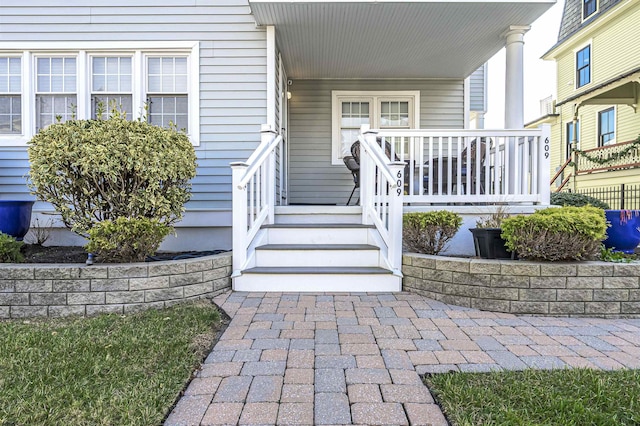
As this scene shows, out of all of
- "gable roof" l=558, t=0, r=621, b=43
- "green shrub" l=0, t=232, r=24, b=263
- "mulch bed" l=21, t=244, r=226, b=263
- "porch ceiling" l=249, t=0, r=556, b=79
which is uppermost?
"gable roof" l=558, t=0, r=621, b=43

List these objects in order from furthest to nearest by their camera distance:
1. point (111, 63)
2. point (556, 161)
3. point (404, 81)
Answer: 1. point (556, 161)
2. point (404, 81)
3. point (111, 63)

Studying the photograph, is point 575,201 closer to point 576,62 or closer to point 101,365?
point 101,365

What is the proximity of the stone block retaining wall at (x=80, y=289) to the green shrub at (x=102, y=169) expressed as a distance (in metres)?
0.64

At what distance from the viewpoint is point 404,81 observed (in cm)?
686

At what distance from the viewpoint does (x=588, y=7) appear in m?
12.0

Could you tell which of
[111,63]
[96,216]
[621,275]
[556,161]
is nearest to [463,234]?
[621,275]

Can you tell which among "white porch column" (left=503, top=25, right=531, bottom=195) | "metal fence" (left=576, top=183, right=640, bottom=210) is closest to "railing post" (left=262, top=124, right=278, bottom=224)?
"white porch column" (left=503, top=25, right=531, bottom=195)

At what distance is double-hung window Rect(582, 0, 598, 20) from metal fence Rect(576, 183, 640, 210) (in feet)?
18.5

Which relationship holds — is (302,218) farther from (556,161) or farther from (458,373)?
(556,161)

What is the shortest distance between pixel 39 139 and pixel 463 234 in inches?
173

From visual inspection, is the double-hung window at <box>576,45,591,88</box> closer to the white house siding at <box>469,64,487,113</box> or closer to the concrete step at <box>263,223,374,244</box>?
the white house siding at <box>469,64,487,113</box>

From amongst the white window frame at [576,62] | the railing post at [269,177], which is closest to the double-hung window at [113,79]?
the railing post at [269,177]

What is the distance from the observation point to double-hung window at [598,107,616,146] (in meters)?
11.5

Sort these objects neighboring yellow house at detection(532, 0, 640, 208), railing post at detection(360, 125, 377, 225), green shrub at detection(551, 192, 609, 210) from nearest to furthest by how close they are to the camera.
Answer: railing post at detection(360, 125, 377, 225)
green shrub at detection(551, 192, 609, 210)
neighboring yellow house at detection(532, 0, 640, 208)
